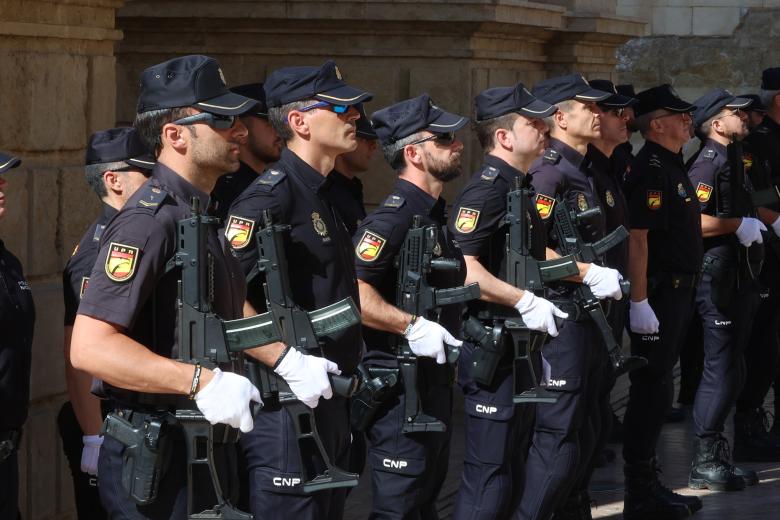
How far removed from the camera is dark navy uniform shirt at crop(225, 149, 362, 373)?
16.1 ft

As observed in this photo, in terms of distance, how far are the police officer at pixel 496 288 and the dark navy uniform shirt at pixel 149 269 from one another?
2.17 meters

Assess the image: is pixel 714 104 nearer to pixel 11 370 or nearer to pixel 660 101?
pixel 660 101

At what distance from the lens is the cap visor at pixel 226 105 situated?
420 centimetres

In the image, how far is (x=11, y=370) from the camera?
4.87 meters

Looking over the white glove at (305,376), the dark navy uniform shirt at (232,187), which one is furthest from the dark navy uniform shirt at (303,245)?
the dark navy uniform shirt at (232,187)

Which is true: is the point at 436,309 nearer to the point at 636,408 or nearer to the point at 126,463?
the point at 126,463

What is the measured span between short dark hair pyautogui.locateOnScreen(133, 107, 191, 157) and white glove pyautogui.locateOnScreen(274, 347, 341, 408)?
0.74 metres

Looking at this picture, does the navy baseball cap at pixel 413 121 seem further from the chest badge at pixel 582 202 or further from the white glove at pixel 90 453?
the white glove at pixel 90 453

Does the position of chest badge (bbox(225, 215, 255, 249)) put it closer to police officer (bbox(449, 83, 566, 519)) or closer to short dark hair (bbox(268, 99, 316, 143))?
short dark hair (bbox(268, 99, 316, 143))

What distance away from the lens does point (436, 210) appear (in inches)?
230

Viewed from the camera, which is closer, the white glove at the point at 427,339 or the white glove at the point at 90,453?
the white glove at the point at 90,453

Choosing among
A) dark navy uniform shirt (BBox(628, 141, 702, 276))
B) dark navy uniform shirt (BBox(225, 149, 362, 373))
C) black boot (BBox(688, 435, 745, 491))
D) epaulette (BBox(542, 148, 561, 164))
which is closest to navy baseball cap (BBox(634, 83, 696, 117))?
dark navy uniform shirt (BBox(628, 141, 702, 276))

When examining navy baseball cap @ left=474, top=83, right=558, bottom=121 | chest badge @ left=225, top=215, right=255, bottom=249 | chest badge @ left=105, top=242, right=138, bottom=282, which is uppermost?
navy baseball cap @ left=474, top=83, right=558, bottom=121

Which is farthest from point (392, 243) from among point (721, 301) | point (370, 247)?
point (721, 301)
